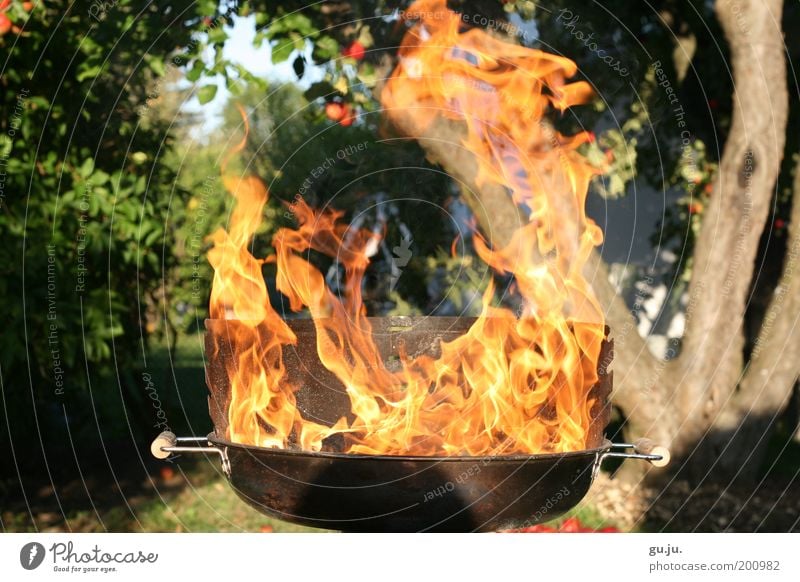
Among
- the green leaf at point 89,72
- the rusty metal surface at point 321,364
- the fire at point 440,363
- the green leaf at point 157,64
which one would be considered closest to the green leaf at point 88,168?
the green leaf at point 89,72

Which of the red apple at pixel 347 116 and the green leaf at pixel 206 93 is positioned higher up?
the green leaf at pixel 206 93

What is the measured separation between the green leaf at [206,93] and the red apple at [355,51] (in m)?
0.66

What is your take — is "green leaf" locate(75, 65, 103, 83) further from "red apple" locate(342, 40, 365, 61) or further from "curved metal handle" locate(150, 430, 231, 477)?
"curved metal handle" locate(150, 430, 231, 477)

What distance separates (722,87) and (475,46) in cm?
208

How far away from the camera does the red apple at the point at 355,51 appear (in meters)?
4.73

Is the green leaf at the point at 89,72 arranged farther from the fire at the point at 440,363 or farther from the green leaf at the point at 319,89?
the fire at the point at 440,363

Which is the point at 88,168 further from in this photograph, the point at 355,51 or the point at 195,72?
the point at 355,51

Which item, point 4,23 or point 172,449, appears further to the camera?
point 4,23
